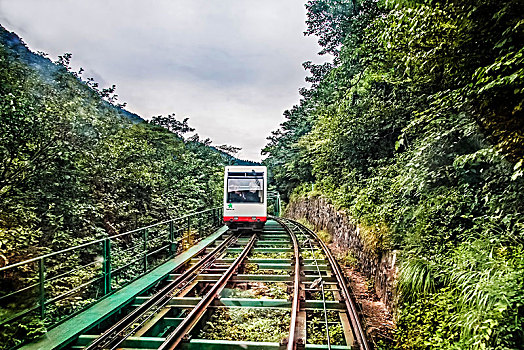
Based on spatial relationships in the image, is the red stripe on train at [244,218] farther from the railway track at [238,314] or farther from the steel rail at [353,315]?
the steel rail at [353,315]

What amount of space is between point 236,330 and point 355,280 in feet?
10.3

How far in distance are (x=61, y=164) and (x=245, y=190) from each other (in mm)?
7176

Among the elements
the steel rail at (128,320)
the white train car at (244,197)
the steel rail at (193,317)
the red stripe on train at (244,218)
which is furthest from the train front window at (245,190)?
the steel rail at (193,317)

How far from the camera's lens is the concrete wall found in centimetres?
615

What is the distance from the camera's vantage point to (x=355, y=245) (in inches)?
383

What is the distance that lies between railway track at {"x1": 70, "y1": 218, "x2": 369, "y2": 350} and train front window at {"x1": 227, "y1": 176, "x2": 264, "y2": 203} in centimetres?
456

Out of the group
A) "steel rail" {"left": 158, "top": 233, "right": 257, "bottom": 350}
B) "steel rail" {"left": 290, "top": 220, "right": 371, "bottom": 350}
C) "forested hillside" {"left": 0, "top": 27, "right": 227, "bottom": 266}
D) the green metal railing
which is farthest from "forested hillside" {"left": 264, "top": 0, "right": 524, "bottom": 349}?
"forested hillside" {"left": 0, "top": 27, "right": 227, "bottom": 266}

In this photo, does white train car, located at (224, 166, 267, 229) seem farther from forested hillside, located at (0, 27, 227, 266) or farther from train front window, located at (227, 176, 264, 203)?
forested hillside, located at (0, 27, 227, 266)

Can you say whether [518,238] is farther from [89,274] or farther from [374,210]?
[89,274]

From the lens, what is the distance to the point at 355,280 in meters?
7.77

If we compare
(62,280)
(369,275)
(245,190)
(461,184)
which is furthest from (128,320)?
(245,190)

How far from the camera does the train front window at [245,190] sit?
1359 cm

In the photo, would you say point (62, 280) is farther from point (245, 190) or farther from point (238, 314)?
point (245, 190)

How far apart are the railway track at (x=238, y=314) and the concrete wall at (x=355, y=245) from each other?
773mm
